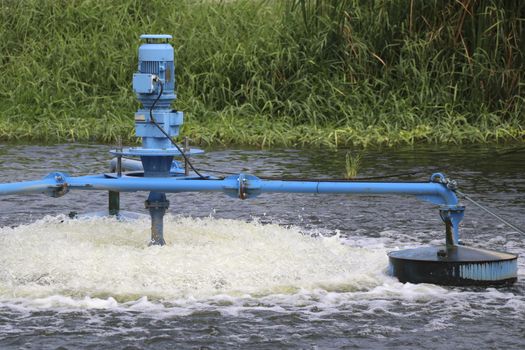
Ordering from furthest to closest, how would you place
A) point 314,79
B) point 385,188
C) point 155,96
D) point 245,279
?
point 314,79, point 155,96, point 385,188, point 245,279

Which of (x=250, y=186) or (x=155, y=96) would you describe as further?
(x=155, y=96)

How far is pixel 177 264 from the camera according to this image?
7.88 m

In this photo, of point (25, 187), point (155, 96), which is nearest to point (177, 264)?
point (25, 187)

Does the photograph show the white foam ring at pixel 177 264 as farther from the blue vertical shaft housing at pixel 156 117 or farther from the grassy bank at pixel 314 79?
the grassy bank at pixel 314 79

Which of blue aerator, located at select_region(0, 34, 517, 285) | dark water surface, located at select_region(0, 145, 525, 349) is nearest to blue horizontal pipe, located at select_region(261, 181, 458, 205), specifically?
blue aerator, located at select_region(0, 34, 517, 285)

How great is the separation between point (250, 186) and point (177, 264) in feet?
2.11

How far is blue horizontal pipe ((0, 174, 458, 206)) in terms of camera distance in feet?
25.8

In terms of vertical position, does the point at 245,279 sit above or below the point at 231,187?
below

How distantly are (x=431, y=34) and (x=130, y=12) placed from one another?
190 inches

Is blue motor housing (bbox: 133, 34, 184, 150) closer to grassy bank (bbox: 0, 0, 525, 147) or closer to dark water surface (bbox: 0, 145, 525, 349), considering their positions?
dark water surface (bbox: 0, 145, 525, 349)

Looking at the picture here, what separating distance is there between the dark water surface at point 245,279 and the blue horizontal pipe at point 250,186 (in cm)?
44

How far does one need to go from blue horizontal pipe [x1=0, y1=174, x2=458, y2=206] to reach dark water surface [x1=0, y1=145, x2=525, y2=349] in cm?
44

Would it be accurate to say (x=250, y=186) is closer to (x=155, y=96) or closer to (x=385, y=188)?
(x=385, y=188)

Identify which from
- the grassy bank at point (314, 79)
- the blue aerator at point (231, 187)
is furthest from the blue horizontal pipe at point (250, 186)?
the grassy bank at point (314, 79)
